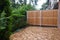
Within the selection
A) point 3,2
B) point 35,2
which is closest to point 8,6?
point 3,2

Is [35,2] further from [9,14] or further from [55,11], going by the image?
[9,14]

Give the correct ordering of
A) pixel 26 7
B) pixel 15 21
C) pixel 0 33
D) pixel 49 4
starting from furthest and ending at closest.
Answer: pixel 49 4 → pixel 26 7 → pixel 15 21 → pixel 0 33

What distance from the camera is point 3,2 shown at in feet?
12.7

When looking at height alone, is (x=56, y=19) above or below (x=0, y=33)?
below

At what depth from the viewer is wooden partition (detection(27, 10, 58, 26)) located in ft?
37.5

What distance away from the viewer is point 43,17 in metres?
11.8

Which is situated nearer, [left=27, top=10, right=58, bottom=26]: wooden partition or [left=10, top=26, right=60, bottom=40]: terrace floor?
[left=10, top=26, right=60, bottom=40]: terrace floor

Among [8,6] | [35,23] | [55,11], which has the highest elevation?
[8,6]

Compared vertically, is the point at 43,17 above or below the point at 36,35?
above

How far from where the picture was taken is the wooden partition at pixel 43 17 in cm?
1144

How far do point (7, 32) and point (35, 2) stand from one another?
11.4 meters

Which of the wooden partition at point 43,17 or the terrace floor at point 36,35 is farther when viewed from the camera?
the wooden partition at point 43,17

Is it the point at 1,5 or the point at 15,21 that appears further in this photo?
the point at 15,21

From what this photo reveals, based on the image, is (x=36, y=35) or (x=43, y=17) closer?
(x=36, y=35)
